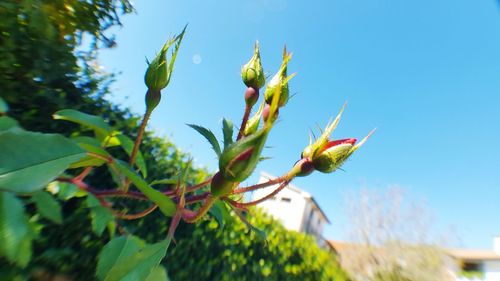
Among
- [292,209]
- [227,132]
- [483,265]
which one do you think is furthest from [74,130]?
[483,265]

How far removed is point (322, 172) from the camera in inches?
31.3

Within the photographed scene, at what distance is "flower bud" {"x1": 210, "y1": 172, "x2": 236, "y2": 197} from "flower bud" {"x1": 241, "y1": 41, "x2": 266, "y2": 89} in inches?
15.2

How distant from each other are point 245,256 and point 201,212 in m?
3.35

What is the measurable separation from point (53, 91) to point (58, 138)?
80.7 inches

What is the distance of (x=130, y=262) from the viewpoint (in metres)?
0.67

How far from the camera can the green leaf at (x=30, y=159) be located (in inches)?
20.5

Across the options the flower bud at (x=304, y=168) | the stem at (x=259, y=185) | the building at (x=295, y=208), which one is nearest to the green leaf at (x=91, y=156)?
the stem at (x=259, y=185)

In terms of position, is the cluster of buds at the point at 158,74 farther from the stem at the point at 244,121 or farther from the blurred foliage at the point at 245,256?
the blurred foliage at the point at 245,256

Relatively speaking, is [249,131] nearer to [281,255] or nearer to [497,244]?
[281,255]

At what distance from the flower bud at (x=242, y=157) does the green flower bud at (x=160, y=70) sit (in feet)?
1.21

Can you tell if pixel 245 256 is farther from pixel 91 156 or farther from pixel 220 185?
pixel 220 185

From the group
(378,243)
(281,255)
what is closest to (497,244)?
(378,243)

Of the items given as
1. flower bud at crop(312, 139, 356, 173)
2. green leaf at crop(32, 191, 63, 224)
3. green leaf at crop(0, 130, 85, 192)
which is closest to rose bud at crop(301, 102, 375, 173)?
flower bud at crop(312, 139, 356, 173)

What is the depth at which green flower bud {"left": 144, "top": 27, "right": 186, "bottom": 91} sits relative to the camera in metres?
0.83
